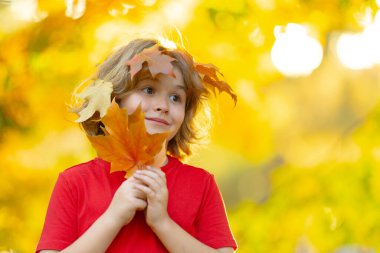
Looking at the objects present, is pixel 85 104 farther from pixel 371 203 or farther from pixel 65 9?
pixel 371 203

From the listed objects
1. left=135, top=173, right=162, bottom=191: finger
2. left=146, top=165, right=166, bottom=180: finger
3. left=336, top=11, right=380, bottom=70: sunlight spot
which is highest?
left=336, top=11, right=380, bottom=70: sunlight spot

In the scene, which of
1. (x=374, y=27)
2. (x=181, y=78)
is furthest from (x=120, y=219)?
(x=374, y=27)

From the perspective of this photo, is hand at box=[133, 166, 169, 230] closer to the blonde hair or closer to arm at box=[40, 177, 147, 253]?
arm at box=[40, 177, 147, 253]

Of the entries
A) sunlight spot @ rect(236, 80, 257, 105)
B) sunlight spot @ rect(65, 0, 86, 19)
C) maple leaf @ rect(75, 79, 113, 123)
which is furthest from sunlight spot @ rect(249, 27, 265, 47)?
maple leaf @ rect(75, 79, 113, 123)

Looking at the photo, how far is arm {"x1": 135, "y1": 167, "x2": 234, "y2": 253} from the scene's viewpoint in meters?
1.45

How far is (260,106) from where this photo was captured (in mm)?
2928

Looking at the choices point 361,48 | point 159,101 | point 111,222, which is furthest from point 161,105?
point 361,48

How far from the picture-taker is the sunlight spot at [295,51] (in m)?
2.95

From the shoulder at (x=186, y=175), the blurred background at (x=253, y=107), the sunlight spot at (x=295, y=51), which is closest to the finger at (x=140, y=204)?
the shoulder at (x=186, y=175)

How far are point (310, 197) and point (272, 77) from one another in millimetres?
479

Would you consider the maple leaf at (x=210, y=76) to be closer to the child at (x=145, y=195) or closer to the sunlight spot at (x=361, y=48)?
the child at (x=145, y=195)

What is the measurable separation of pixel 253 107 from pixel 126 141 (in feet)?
4.90

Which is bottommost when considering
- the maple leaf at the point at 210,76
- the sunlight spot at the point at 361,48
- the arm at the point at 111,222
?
the arm at the point at 111,222

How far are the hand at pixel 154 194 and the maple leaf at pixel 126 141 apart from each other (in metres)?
0.03
